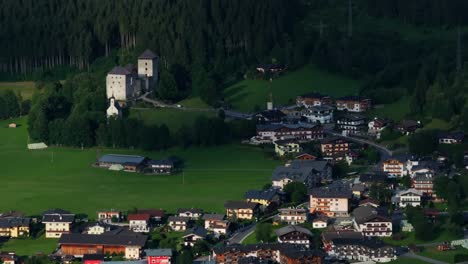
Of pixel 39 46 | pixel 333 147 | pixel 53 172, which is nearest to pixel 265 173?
pixel 333 147

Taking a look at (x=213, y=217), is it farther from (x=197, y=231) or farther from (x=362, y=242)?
(x=362, y=242)

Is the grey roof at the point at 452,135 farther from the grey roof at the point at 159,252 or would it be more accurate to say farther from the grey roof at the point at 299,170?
the grey roof at the point at 159,252

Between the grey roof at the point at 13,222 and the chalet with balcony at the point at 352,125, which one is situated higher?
the chalet with balcony at the point at 352,125

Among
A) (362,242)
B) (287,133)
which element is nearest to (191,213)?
(362,242)

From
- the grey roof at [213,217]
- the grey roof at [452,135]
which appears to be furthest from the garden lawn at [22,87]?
the grey roof at [213,217]

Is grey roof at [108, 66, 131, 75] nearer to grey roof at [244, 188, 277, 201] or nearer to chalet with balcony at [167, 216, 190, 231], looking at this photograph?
grey roof at [244, 188, 277, 201]

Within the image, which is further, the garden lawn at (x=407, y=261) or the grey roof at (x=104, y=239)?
the grey roof at (x=104, y=239)
